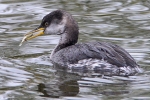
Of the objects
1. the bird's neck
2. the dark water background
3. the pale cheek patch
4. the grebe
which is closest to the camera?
the dark water background

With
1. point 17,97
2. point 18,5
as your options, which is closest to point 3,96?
point 17,97

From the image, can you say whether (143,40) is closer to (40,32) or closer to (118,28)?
(118,28)

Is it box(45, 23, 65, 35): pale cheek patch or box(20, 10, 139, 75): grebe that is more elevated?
box(45, 23, 65, 35): pale cheek patch

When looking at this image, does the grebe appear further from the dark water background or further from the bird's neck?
the dark water background

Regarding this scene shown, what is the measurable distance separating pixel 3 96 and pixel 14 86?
1.80 ft

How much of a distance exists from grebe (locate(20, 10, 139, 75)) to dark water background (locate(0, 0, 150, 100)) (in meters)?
0.28

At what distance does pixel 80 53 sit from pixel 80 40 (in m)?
2.03

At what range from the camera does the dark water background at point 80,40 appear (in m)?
9.18

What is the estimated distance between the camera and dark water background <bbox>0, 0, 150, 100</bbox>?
9.18m

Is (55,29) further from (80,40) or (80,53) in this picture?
(80,40)

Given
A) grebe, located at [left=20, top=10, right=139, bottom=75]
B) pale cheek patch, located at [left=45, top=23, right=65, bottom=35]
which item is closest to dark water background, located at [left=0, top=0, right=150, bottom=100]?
grebe, located at [left=20, top=10, right=139, bottom=75]

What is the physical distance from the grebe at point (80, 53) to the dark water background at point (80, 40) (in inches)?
10.8

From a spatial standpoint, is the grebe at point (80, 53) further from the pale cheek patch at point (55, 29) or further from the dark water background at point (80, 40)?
the dark water background at point (80, 40)

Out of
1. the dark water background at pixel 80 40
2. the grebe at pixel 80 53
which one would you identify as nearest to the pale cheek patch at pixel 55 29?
the grebe at pixel 80 53
